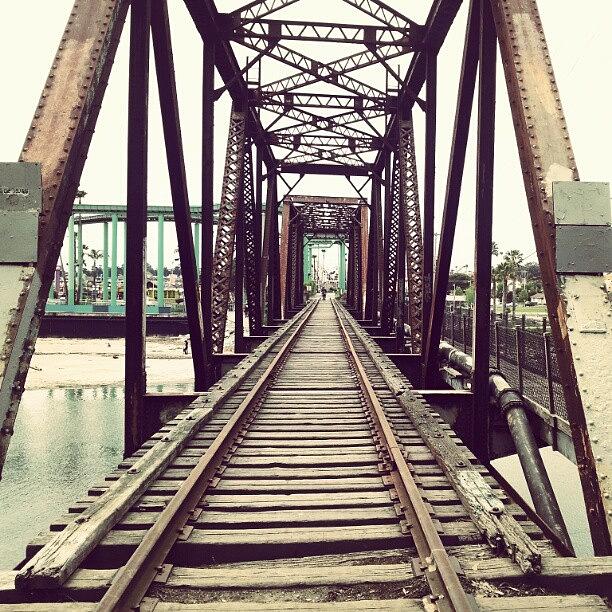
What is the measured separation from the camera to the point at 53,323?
3859 centimetres

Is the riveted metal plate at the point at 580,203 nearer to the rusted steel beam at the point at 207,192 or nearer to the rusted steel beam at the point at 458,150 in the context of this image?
the rusted steel beam at the point at 458,150

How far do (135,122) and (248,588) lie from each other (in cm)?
488

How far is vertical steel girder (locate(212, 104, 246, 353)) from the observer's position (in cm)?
902

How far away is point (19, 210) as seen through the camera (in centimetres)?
315

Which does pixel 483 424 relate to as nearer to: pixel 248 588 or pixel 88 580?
pixel 248 588

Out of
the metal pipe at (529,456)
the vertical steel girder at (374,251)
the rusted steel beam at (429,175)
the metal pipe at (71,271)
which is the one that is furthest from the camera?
the metal pipe at (71,271)

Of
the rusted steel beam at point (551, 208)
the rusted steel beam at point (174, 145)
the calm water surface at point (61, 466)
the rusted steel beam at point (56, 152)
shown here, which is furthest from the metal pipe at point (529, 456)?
the calm water surface at point (61, 466)

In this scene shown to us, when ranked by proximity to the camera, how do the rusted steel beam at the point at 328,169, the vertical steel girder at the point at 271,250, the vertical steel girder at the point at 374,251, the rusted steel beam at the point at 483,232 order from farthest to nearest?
1. the rusted steel beam at the point at 328,169
2. the vertical steel girder at the point at 374,251
3. the vertical steel girder at the point at 271,250
4. the rusted steel beam at the point at 483,232

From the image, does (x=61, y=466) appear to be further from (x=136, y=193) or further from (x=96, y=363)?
(x=96, y=363)

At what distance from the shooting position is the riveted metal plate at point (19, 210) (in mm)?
3094

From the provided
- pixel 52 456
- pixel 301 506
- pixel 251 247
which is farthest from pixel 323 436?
pixel 52 456

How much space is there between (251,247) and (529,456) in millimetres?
9821

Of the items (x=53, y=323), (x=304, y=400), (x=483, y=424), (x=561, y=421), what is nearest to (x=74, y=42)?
(x=304, y=400)

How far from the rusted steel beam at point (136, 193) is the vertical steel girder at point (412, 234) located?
17.3 feet
